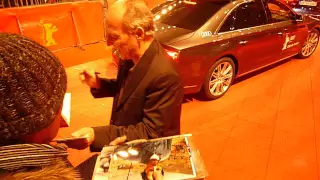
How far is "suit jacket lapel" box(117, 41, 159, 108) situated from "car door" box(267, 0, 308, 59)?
4.63 metres

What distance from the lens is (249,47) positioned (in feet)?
16.7

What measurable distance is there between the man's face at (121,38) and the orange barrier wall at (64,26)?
514 cm

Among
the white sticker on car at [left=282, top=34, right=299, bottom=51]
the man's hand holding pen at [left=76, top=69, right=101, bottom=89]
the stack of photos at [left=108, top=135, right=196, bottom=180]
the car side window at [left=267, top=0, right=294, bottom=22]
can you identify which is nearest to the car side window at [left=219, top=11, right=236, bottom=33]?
the car side window at [left=267, top=0, right=294, bottom=22]

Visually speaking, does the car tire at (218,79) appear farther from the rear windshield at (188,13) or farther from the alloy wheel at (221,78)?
the rear windshield at (188,13)

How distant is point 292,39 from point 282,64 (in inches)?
34.2

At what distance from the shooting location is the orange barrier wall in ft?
20.2

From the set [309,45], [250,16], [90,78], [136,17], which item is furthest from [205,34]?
[309,45]

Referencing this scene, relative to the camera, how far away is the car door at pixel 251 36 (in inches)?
188

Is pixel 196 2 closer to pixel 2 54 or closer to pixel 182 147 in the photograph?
pixel 182 147

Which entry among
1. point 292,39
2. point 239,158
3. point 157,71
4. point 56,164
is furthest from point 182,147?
point 292,39

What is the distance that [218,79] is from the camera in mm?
4949

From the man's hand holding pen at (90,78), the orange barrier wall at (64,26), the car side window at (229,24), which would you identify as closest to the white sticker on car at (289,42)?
the car side window at (229,24)

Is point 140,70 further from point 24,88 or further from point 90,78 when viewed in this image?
point 24,88

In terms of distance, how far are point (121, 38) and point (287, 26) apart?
5121 mm
